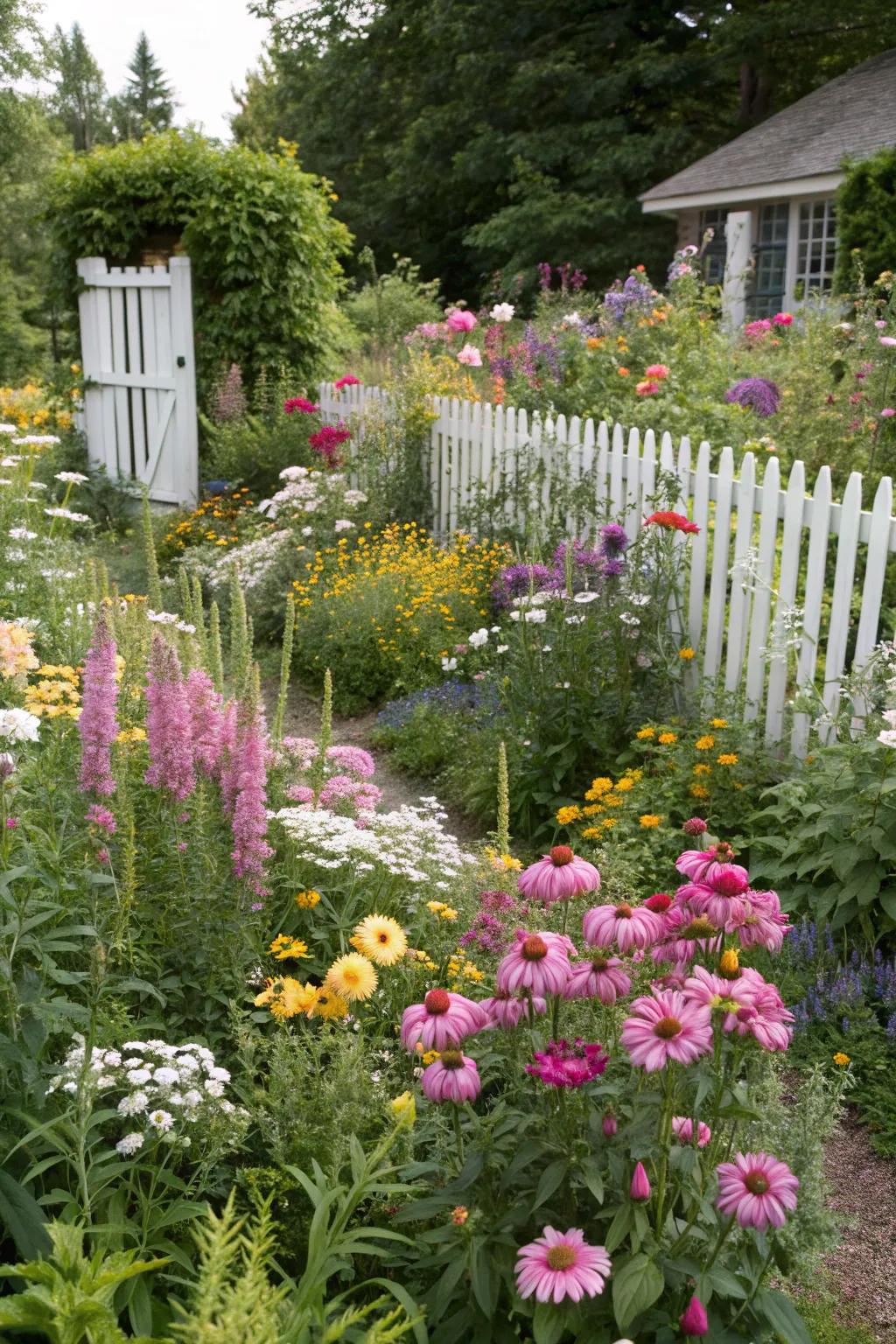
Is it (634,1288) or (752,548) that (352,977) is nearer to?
(634,1288)

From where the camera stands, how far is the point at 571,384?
315 inches

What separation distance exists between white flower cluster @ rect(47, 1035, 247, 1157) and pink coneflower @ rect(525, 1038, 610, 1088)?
671 mm

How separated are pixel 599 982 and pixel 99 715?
1.37 m

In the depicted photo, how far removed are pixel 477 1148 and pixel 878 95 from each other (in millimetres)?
18334

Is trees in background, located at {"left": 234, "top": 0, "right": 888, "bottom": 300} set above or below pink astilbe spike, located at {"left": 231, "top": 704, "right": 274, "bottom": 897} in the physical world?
above

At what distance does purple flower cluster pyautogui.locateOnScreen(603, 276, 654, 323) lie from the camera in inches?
334

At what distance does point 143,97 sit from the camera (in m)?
61.3

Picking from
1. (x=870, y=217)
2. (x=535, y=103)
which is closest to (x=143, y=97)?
(x=535, y=103)

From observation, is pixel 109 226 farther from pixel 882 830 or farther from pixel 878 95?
pixel 878 95

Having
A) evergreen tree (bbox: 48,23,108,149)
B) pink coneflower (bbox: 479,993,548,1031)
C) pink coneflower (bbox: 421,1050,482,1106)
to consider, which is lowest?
pink coneflower (bbox: 421,1050,482,1106)

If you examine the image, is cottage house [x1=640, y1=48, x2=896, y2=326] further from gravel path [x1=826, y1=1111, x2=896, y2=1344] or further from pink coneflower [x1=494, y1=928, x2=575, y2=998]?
pink coneflower [x1=494, y1=928, x2=575, y2=998]

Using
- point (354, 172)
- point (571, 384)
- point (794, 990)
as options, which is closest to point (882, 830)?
point (794, 990)

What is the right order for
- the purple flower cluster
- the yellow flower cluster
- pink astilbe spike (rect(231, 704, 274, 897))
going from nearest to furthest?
pink astilbe spike (rect(231, 704, 274, 897))
the yellow flower cluster
the purple flower cluster

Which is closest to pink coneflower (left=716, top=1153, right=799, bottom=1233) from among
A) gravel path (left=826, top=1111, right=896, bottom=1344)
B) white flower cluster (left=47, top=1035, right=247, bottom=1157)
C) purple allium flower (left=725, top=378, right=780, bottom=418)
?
gravel path (left=826, top=1111, right=896, bottom=1344)
